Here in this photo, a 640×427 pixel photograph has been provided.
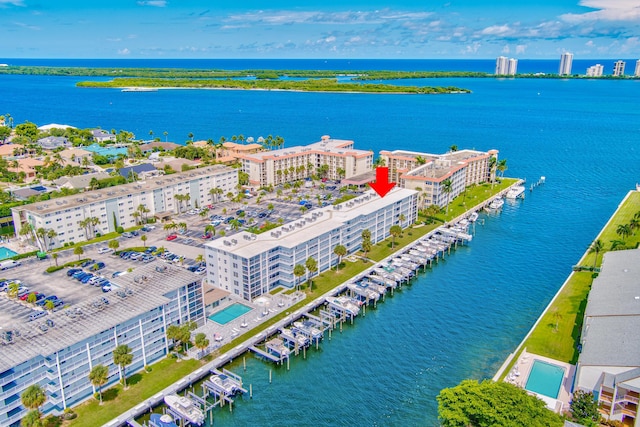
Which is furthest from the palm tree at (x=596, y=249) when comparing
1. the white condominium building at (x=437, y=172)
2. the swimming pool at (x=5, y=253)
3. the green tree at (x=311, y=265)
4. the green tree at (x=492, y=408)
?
the swimming pool at (x=5, y=253)

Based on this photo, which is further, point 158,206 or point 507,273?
point 158,206

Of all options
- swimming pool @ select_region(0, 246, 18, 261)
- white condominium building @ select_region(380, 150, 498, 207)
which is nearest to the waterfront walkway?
white condominium building @ select_region(380, 150, 498, 207)

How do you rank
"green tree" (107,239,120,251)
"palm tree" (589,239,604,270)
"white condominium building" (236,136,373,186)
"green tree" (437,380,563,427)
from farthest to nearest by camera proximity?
"white condominium building" (236,136,373,186) → "green tree" (107,239,120,251) → "palm tree" (589,239,604,270) → "green tree" (437,380,563,427)

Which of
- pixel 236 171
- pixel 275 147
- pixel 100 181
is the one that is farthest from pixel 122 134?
pixel 236 171

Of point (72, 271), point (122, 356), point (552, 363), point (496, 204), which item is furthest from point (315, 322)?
point (496, 204)

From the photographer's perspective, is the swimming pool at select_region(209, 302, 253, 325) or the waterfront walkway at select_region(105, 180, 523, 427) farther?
the swimming pool at select_region(209, 302, 253, 325)

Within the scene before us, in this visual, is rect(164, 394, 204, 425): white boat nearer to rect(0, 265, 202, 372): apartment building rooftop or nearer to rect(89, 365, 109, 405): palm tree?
rect(89, 365, 109, 405): palm tree

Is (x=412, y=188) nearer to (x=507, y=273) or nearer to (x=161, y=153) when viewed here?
(x=507, y=273)

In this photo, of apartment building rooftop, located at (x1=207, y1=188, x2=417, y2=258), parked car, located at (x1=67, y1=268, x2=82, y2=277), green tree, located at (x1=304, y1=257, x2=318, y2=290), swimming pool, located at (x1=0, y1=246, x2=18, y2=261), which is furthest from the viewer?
swimming pool, located at (x1=0, y1=246, x2=18, y2=261)

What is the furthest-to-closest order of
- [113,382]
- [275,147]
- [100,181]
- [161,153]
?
[275,147] → [161,153] → [100,181] → [113,382]
